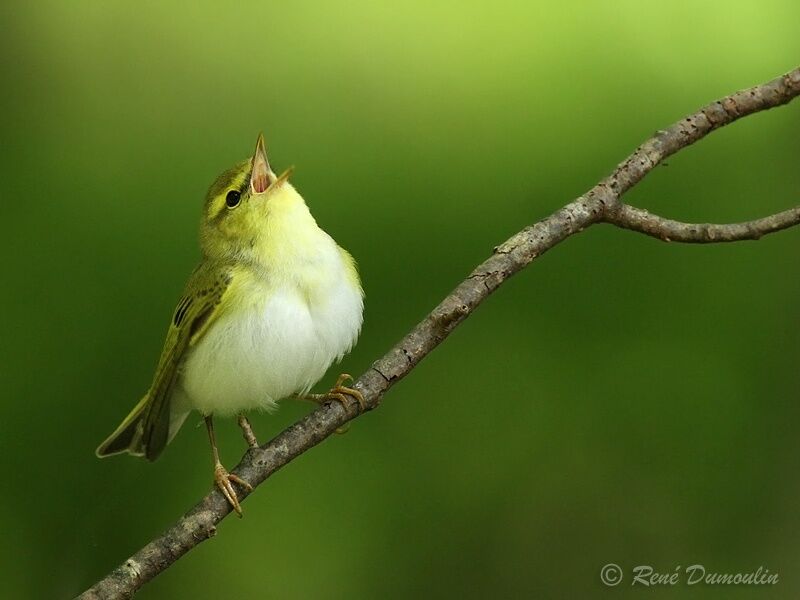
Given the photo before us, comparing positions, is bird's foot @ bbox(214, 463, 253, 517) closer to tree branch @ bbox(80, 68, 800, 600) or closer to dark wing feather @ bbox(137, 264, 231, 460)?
tree branch @ bbox(80, 68, 800, 600)

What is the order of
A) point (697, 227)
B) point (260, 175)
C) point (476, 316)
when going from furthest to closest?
point (476, 316) → point (260, 175) → point (697, 227)

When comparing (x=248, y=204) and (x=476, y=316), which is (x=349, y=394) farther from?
(x=476, y=316)

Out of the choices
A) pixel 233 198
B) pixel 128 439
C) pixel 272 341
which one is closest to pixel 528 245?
pixel 272 341

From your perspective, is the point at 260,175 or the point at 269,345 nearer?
the point at 269,345

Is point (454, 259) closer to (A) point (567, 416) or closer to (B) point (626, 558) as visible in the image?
(A) point (567, 416)

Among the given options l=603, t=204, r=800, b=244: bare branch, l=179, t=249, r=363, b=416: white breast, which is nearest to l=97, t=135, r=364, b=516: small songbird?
l=179, t=249, r=363, b=416: white breast

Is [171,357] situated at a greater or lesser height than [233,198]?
lesser

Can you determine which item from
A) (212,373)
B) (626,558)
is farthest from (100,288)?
(626,558)
